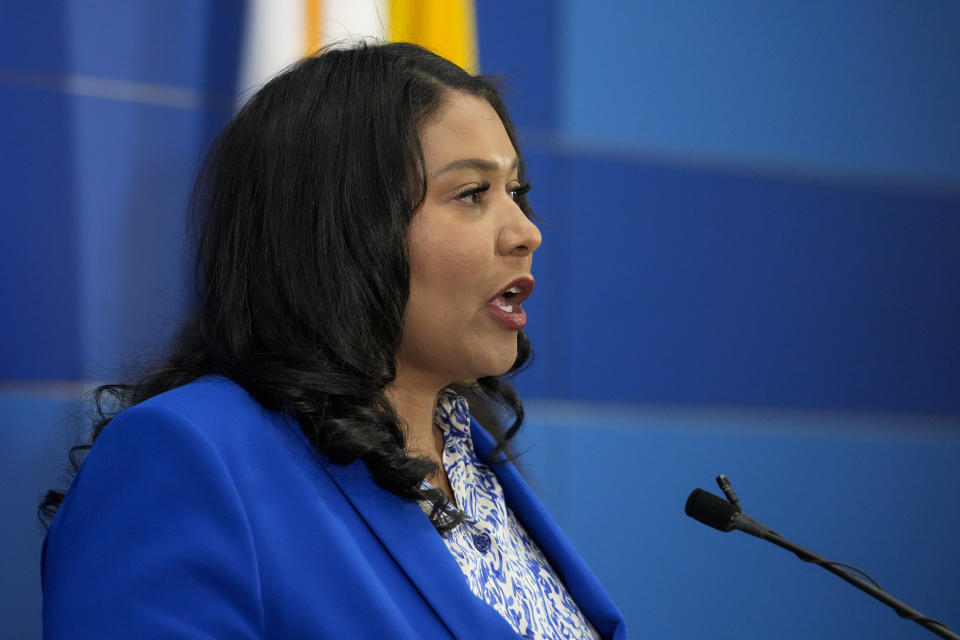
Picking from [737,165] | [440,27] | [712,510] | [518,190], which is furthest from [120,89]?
[737,165]

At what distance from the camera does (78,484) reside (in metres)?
0.96

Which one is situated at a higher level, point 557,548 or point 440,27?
point 440,27

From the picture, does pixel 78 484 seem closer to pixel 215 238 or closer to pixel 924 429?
pixel 215 238

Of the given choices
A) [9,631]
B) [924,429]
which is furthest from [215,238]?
[924,429]

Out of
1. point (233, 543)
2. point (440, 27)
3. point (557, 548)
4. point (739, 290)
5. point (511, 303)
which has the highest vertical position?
point (440, 27)

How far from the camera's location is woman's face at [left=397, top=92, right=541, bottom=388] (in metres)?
1.18

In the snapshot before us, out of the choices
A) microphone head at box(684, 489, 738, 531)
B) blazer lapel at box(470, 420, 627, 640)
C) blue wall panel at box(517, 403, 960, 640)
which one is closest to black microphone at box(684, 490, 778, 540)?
microphone head at box(684, 489, 738, 531)

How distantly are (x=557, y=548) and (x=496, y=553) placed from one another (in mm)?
194

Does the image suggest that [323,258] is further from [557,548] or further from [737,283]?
[737,283]

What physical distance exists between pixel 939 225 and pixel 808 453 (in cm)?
69

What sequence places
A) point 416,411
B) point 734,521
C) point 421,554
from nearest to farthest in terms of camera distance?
point 421,554 < point 734,521 < point 416,411

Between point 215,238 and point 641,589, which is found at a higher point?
point 215,238

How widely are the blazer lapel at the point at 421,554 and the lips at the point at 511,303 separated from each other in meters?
0.27

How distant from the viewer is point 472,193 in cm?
122
